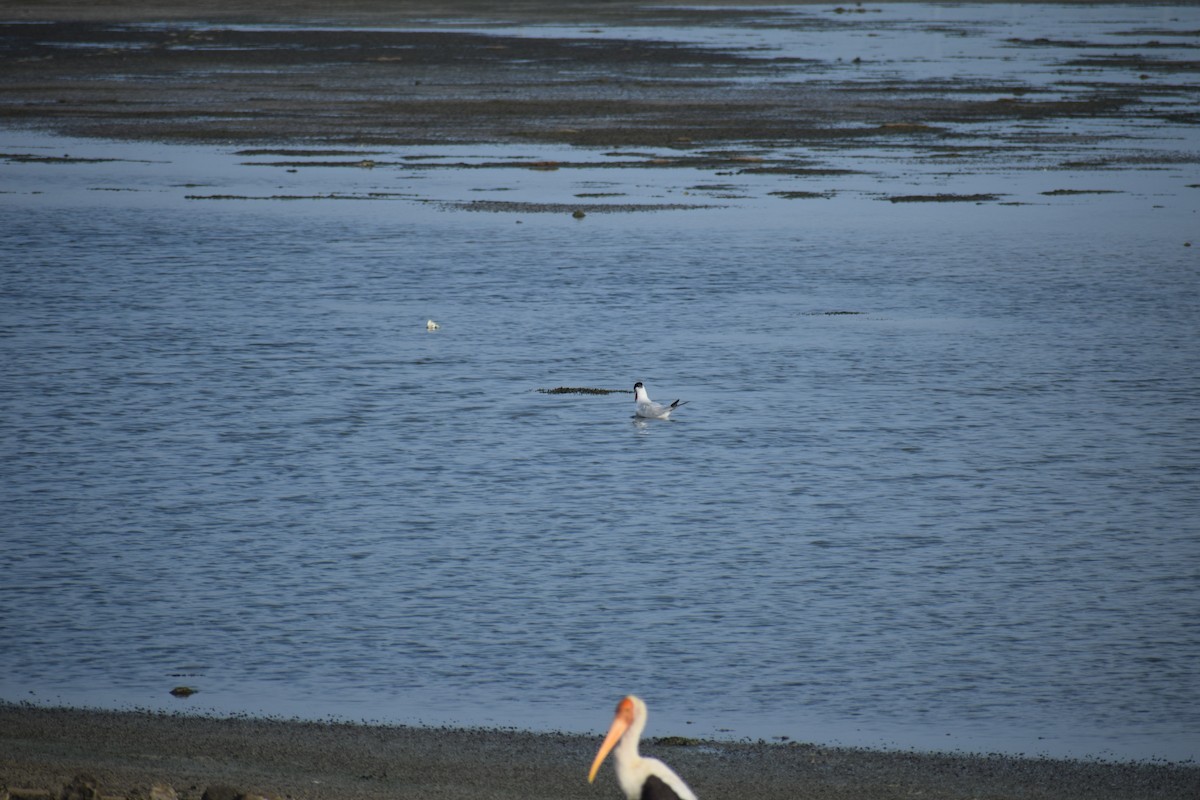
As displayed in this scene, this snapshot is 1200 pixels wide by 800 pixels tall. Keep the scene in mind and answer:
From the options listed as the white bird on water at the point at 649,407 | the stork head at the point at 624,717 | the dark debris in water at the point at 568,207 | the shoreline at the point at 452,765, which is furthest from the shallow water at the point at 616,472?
the stork head at the point at 624,717

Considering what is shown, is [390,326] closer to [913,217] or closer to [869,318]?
[869,318]

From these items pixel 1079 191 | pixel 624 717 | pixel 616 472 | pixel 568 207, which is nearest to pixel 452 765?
pixel 624 717

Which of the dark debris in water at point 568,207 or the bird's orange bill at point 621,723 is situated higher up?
the bird's orange bill at point 621,723

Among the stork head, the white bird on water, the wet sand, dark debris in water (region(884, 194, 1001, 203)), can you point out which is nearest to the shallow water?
the white bird on water

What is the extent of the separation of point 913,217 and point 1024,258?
4.14 meters

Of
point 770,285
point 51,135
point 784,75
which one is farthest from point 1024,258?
point 784,75

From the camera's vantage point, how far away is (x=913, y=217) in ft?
104

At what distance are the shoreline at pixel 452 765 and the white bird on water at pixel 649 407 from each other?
321 inches

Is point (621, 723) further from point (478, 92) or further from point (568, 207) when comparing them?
point (478, 92)

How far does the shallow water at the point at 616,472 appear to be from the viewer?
1127 cm

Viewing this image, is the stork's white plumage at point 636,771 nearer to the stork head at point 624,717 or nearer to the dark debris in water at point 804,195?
the stork head at point 624,717

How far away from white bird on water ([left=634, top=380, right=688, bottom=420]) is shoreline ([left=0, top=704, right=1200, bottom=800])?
26.7 feet

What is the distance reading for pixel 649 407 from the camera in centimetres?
1827

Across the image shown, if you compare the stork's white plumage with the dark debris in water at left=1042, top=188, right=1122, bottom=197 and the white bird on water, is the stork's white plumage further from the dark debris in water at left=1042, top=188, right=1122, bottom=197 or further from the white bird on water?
the dark debris in water at left=1042, top=188, right=1122, bottom=197
